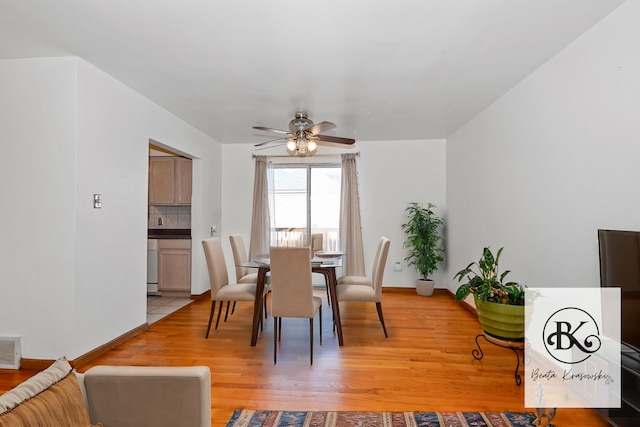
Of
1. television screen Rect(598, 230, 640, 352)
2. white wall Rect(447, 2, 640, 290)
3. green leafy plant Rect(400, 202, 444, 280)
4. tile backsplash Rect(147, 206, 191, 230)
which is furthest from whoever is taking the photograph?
tile backsplash Rect(147, 206, 191, 230)

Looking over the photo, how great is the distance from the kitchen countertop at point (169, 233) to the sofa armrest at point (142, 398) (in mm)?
4058

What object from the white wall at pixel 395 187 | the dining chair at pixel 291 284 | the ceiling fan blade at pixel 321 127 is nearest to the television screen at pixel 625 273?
the dining chair at pixel 291 284

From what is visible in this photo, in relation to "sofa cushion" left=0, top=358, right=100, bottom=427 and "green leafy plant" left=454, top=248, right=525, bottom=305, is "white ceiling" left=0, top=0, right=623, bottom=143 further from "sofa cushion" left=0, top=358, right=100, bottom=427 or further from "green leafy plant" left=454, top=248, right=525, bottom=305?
"sofa cushion" left=0, top=358, right=100, bottom=427

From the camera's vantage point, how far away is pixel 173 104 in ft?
12.2

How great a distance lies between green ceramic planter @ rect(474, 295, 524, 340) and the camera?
225 centimetres

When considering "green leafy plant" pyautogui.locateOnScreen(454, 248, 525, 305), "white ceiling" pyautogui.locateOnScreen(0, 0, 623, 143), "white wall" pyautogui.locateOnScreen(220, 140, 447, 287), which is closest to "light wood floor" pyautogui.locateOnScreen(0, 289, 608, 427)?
"green leafy plant" pyautogui.locateOnScreen(454, 248, 525, 305)

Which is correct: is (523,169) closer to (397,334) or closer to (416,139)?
(397,334)

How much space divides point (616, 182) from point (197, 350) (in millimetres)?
3453

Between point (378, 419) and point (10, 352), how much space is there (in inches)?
116

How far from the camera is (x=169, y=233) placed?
537cm

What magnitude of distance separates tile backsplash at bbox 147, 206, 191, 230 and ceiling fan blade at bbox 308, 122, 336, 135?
3.11 m

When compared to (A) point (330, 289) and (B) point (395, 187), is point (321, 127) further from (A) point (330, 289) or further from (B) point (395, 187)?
(B) point (395, 187)

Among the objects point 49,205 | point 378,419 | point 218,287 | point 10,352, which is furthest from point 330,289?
point 10,352

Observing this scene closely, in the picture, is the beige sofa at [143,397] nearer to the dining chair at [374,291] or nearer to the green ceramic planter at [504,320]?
the green ceramic planter at [504,320]
